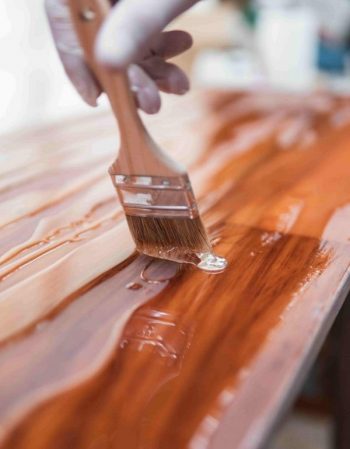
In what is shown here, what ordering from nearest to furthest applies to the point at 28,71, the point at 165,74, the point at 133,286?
the point at 133,286 < the point at 165,74 < the point at 28,71

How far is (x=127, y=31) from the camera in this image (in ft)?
1.69

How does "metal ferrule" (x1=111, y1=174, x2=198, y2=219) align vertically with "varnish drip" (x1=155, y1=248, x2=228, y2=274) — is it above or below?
above

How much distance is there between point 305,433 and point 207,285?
121 cm

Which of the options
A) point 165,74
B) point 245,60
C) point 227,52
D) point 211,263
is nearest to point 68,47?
point 165,74

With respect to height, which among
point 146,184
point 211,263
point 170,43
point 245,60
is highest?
point 170,43

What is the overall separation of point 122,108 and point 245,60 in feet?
7.48

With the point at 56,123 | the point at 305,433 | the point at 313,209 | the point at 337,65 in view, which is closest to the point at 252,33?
the point at 337,65

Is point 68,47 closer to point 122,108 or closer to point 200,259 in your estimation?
point 122,108

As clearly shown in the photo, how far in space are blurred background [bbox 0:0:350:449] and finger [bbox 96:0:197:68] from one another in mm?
909

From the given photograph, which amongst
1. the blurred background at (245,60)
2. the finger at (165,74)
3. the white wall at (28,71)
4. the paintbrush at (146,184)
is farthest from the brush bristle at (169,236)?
the white wall at (28,71)

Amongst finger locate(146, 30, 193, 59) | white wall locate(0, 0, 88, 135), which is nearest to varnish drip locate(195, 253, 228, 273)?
finger locate(146, 30, 193, 59)

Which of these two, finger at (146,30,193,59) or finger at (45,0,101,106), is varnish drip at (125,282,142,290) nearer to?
finger at (45,0,101,106)

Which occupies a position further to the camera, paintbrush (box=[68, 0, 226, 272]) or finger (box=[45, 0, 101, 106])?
finger (box=[45, 0, 101, 106])

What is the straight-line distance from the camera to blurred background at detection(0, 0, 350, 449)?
1.66 m
